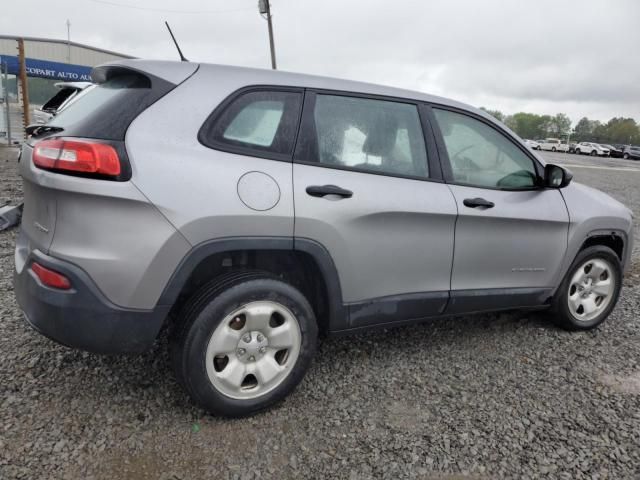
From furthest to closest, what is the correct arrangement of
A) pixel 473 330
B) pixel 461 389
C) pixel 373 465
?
1. pixel 473 330
2. pixel 461 389
3. pixel 373 465

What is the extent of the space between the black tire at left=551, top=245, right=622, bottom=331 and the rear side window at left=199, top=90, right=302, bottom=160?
236cm

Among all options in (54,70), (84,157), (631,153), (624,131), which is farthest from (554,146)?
(84,157)

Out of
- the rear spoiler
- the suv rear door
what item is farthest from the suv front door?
the rear spoiler

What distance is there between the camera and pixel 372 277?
102 inches

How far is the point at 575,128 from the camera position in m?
107

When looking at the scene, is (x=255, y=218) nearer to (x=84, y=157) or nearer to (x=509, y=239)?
(x=84, y=157)

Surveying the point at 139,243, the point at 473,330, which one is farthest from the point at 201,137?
the point at 473,330

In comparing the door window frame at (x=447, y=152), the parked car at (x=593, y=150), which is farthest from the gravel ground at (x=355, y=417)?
the parked car at (x=593, y=150)

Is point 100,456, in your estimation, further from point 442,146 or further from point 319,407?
point 442,146

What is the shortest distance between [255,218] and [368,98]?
1048 mm

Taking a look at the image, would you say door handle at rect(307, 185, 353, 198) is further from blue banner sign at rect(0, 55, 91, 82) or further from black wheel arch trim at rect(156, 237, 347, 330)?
blue banner sign at rect(0, 55, 91, 82)

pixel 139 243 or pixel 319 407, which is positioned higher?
pixel 139 243

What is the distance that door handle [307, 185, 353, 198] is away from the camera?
7.67ft

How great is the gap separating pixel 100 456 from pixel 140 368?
0.73 metres
